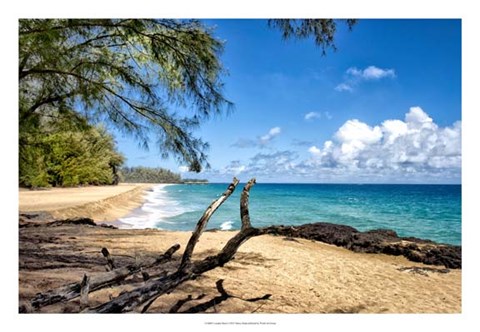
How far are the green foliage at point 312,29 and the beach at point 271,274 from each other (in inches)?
73.6

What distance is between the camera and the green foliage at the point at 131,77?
271 cm

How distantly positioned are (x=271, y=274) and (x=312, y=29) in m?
1.97

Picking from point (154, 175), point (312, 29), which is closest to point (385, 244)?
point (312, 29)

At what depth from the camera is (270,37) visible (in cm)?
295

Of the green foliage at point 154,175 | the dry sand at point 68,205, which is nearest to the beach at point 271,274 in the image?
the green foliage at point 154,175

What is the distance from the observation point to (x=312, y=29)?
2.86 m

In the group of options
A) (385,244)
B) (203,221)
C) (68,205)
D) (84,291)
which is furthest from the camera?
(68,205)

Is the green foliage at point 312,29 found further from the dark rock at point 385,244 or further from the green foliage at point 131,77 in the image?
the dark rock at point 385,244

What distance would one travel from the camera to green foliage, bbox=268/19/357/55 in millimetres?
2789

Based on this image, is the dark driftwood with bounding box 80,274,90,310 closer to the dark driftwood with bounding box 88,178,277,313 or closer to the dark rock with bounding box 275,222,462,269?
the dark driftwood with bounding box 88,178,277,313

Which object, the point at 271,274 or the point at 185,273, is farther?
the point at 271,274
